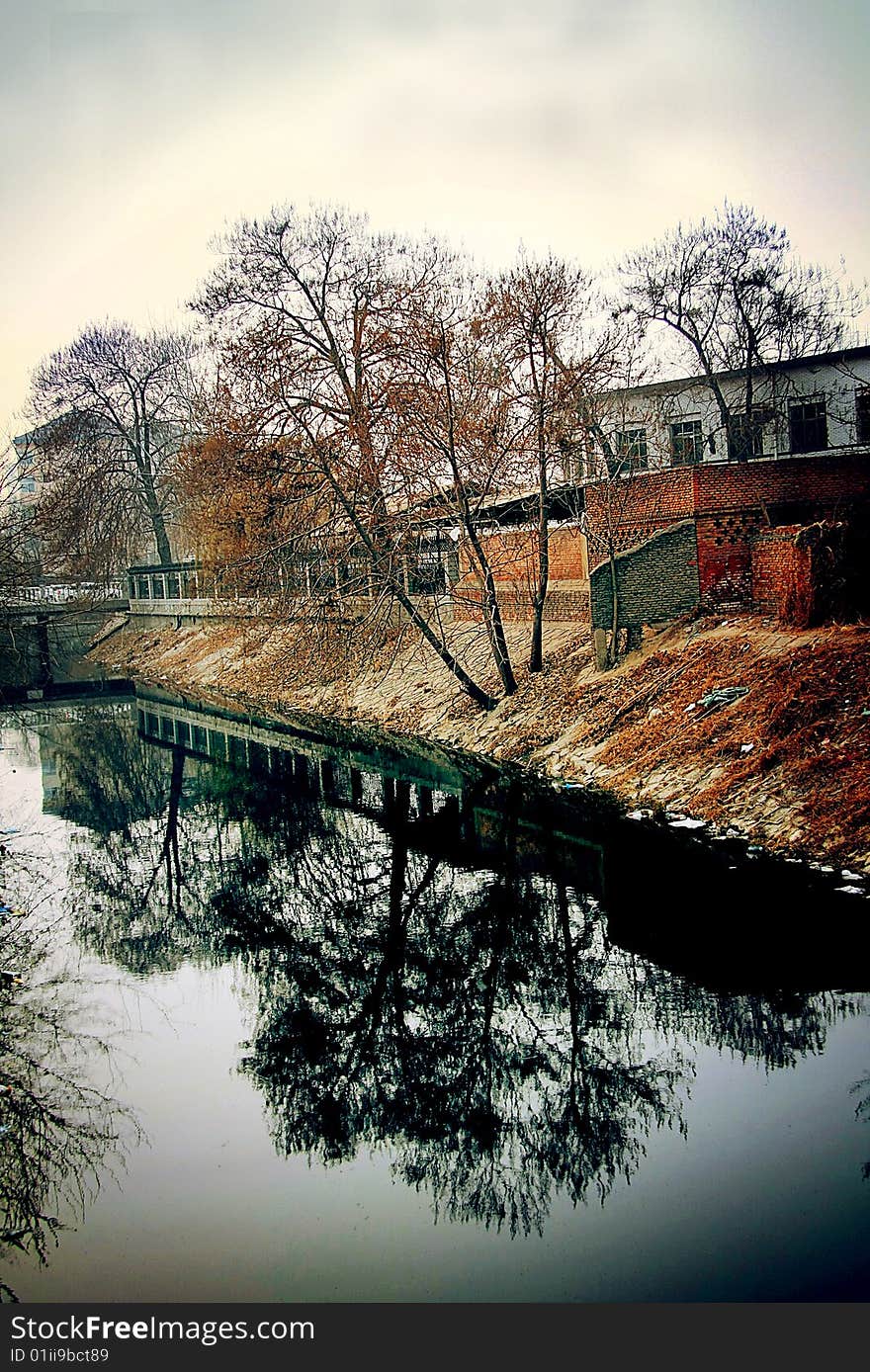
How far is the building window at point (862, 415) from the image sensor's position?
29422 millimetres

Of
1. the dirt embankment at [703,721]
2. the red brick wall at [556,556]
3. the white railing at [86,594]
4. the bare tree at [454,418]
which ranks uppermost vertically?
the bare tree at [454,418]

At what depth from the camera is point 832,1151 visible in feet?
20.1

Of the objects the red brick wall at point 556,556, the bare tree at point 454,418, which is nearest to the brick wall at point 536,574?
the red brick wall at point 556,556

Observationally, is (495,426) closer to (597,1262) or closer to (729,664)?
(729,664)

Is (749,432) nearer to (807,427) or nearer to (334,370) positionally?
(807,427)

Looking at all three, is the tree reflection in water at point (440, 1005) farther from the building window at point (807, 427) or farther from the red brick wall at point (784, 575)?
the building window at point (807, 427)

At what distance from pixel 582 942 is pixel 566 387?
1197cm

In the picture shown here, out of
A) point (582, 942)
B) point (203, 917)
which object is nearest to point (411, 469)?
point (203, 917)

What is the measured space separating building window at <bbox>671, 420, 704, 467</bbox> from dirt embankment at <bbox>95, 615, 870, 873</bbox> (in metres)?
12.0

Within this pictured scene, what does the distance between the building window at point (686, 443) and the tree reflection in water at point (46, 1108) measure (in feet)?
90.1

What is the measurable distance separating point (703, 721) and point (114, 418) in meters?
40.5

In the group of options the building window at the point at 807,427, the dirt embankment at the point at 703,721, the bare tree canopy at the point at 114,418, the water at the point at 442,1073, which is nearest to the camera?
the water at the point at 442,1073

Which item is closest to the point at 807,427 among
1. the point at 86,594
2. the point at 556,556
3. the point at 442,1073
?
the point at 556,556

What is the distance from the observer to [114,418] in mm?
48469
